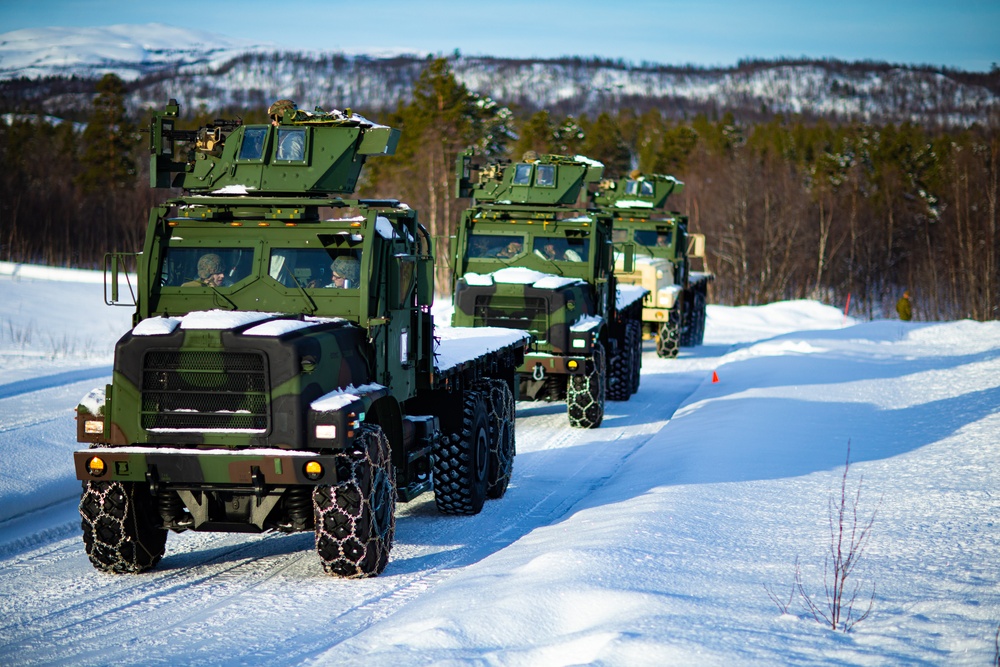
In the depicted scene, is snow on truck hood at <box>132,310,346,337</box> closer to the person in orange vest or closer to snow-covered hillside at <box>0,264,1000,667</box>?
snow-covered hillside at <box>0,264,1000,667</box>

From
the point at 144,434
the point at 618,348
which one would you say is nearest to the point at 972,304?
the point at 618,348

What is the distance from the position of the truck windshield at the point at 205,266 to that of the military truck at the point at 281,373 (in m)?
0.01

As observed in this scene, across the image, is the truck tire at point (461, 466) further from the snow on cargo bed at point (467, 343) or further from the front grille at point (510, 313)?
the front grille at point (510, 313)

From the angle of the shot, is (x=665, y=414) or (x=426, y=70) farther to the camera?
(x=426, y=70)

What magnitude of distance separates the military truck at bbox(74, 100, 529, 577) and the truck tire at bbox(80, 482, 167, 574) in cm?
1

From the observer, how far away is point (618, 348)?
16688 mm

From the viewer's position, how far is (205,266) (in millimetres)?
8273

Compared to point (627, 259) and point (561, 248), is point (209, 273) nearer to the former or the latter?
point (561, 248)

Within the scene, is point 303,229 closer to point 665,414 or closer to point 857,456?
point 857,456

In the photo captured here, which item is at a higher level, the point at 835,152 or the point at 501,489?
the point at 835,152

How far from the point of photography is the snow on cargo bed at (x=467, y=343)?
9695mm

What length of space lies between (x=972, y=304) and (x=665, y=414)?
3137 cm

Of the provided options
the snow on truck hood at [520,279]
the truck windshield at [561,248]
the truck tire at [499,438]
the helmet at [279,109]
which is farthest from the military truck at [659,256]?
the helmet at [279,109]

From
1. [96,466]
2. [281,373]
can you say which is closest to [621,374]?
[281,373]
